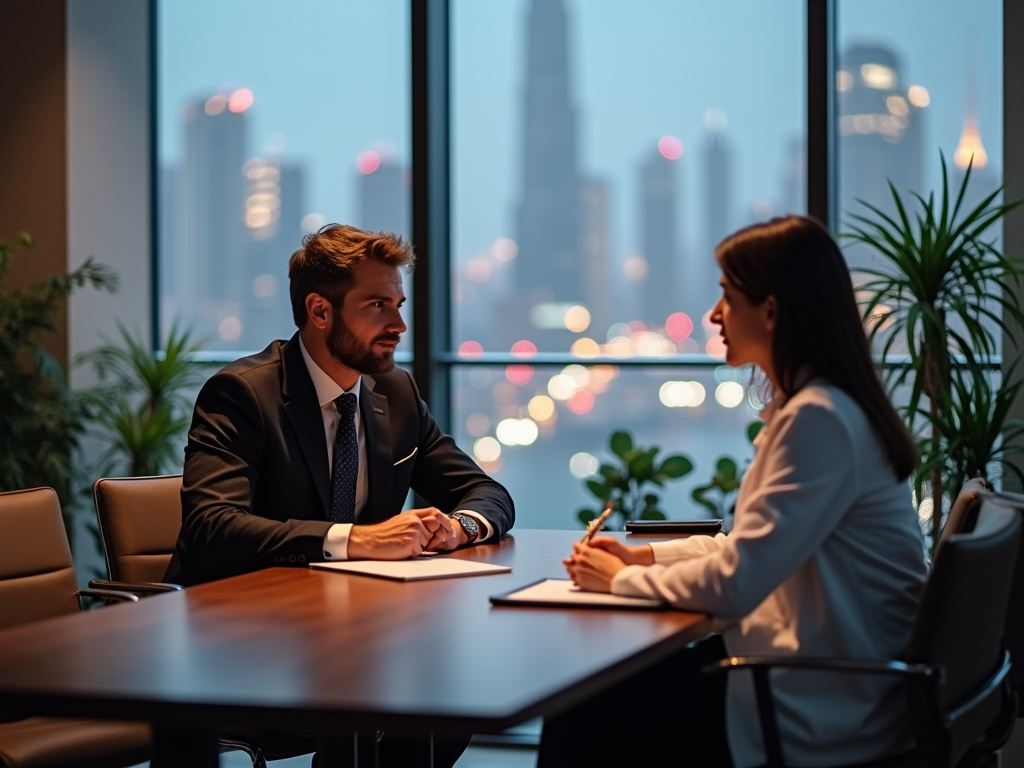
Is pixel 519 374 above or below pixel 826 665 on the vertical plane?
above

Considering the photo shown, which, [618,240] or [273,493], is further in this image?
[618,240]

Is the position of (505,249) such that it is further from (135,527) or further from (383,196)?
(135,527)

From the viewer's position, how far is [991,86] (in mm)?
4758

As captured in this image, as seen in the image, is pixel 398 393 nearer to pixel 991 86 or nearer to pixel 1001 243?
pixel 1001 243

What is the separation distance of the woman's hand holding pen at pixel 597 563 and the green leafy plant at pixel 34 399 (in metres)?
3.40

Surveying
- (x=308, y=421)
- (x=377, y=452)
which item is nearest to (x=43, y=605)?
(x=308, y=421)

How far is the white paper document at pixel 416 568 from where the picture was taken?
7.89 feet

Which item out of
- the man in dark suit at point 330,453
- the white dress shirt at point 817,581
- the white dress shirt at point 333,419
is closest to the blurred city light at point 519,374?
the man in dark suit at point 330,453

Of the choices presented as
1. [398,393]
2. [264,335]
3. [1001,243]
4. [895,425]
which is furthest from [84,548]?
[895,425]

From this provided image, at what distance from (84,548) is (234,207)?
66.8 inches

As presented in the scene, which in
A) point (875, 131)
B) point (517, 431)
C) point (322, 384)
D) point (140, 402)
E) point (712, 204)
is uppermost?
point (875, 131)

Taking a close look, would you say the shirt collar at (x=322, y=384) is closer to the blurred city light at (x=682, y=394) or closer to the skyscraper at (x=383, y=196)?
the blurred city light at (x=682, y=394)

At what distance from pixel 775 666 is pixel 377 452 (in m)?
1.45

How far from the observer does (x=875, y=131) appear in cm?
489
